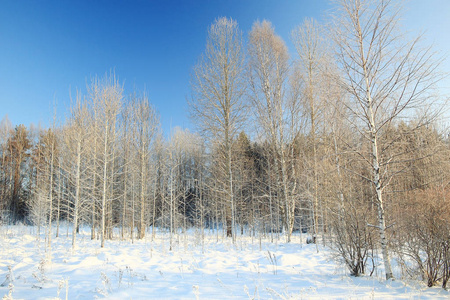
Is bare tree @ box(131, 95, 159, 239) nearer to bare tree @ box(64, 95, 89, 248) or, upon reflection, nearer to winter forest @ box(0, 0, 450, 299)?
winter forest @ box(0, 0, 450, 299)

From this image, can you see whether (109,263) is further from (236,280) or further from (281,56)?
(281,56)

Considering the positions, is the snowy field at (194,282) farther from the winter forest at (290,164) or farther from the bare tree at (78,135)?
the bare tree at (78,135)

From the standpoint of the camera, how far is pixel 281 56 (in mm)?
14188

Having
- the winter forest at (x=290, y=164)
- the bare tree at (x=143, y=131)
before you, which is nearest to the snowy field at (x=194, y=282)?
the winter forest at (x=290, y=164)

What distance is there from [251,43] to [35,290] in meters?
14.9

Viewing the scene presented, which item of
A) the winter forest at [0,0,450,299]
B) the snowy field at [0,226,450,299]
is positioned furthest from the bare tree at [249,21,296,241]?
the snowy field at [0,226,450,299]

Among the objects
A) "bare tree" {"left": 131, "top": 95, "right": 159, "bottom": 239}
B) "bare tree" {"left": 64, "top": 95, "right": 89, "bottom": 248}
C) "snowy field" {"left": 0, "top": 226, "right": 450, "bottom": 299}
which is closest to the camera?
"snowy field" {"left": 0, "top": 226, "right": 450, "bottom": 299}

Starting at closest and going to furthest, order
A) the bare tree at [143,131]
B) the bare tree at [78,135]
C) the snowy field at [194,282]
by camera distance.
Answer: the snowy field at [194,282] → the bare tree at [78,135] → the bare tree at [143,131]

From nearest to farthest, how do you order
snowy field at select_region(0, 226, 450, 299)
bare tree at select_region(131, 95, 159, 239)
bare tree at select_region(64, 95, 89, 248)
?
snowy field at select_region(0, 226, 450, 299) → bare tree at select_region(64, 95, 89, 248) → bare tree at select_region(131, 95, 159, 239)

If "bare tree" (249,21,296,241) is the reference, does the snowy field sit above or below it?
below

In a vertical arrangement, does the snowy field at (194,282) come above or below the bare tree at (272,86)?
below

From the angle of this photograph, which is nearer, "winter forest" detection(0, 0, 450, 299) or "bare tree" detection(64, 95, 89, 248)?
"winter forest" detection(0, 0, 450, 299)

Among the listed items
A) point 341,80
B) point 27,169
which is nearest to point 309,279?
point 341,80

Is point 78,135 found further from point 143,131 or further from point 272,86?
point 272,86
